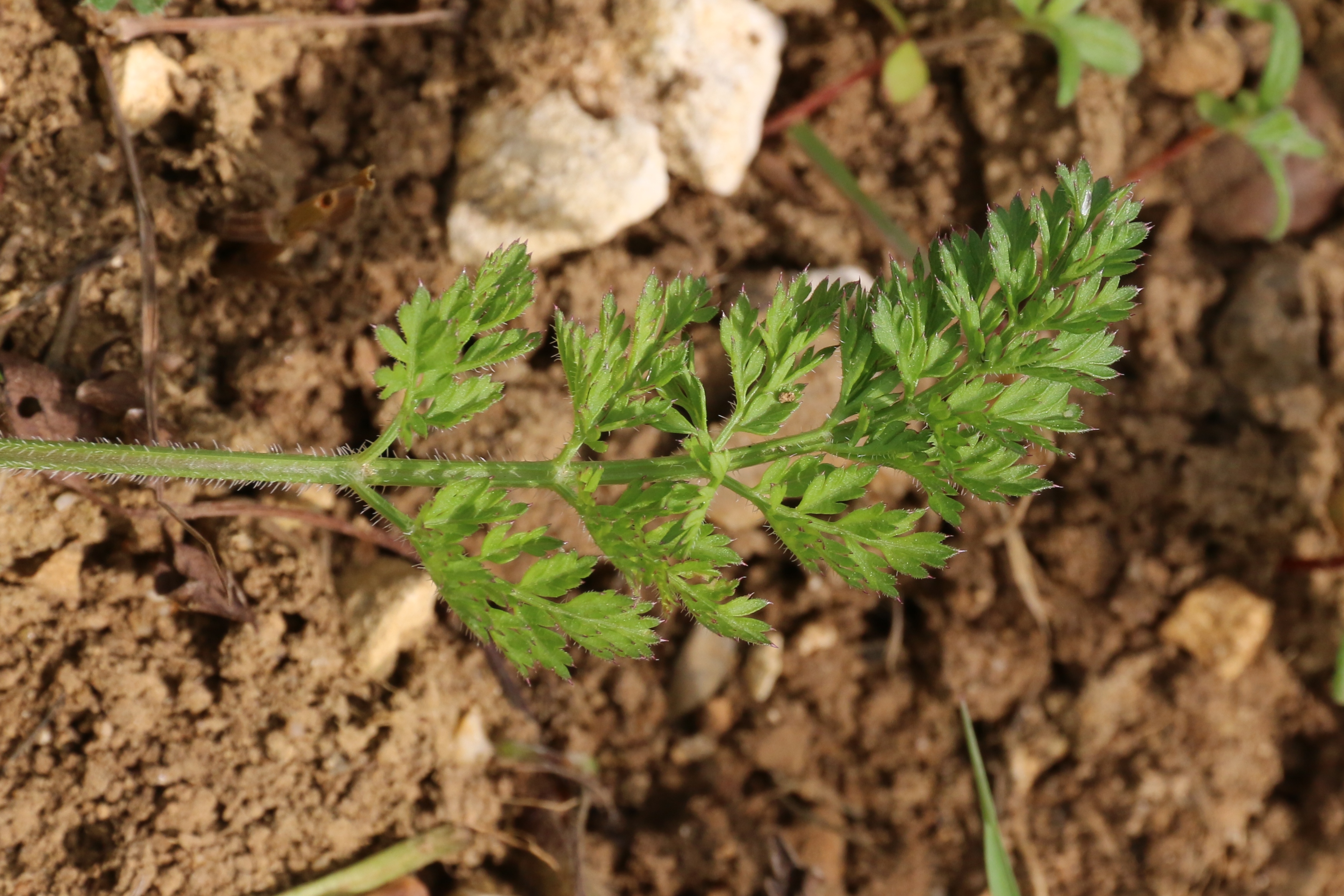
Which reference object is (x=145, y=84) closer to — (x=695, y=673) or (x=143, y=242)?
(x=143, y=242)

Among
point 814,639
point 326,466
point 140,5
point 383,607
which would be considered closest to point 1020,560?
point 814,639

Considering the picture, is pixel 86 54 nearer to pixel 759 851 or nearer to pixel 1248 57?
pixel 759 851

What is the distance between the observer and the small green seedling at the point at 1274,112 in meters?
3.27

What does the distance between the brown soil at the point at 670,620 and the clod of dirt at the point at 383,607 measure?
5 cm

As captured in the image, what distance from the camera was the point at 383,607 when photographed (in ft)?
8.43

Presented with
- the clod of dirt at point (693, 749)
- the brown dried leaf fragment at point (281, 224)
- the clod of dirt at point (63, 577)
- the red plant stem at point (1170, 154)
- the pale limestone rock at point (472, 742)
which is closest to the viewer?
the clod of dirt at point (63, 577)

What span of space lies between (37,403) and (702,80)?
6.44 ft

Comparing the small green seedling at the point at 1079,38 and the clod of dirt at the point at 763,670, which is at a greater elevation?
the small green seedling at the point at 1079,38

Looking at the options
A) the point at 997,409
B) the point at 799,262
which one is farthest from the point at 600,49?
the point at 997,409

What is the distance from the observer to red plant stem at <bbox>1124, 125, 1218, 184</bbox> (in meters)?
3.46

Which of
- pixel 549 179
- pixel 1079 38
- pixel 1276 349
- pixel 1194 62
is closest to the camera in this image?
pixel 549 179

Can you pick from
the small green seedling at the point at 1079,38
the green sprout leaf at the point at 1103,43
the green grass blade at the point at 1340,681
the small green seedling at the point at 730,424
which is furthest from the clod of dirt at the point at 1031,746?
the green sprout leaf at the point at 1103,43

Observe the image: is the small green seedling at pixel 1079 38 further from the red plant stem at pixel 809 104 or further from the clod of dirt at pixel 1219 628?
the clod of dirt at pixel 1219 628

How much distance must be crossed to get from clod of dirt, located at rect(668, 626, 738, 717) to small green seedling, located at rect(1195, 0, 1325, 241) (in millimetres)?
2304
